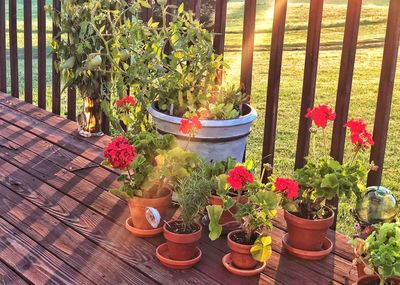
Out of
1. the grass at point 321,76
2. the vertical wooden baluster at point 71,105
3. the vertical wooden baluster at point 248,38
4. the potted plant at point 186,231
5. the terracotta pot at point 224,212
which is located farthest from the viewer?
the grass at point 321,76

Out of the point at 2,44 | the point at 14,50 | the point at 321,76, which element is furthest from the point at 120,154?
the point at 321,76

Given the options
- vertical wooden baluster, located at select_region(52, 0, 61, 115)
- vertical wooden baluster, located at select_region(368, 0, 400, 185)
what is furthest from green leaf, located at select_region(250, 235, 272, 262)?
vertical wooden baluster, located at select_region(52, 0, 61, 115)

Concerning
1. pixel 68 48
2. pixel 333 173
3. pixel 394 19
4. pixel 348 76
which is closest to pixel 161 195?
pixel 333 173

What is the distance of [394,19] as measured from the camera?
2014 mm

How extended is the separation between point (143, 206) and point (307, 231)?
0.55m

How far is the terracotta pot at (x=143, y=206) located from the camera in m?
2.01

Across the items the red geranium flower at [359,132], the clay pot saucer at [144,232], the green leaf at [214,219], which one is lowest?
the clay pot saucer at [144,232]

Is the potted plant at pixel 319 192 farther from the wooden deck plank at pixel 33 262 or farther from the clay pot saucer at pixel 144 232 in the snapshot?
the wooden deck plank at pixel 33 262

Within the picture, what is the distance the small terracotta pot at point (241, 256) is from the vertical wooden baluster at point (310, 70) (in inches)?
27.4

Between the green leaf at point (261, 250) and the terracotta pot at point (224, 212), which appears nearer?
the green leaf at point (261, 250)

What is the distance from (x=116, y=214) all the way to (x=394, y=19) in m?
1.21

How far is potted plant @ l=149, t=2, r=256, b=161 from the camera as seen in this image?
7.32 ft

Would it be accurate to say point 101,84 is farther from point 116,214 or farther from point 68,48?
point 116,214

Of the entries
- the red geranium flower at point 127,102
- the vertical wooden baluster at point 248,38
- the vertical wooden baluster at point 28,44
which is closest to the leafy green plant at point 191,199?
the red geranium flower at point 127,102
